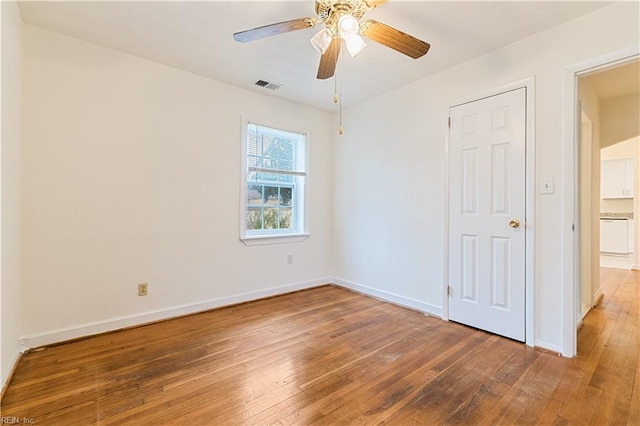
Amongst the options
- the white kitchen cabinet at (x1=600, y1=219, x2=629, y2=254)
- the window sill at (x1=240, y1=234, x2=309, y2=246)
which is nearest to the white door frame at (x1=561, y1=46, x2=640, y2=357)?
the window sill at (x1=240, y1=234, x2=309, y2=246)

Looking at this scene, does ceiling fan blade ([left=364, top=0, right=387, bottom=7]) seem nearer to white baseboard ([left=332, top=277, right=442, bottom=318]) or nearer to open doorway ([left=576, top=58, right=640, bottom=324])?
open doorway ([left=576, top=58, right=640, bottom=324])

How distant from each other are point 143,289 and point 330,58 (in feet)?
8.68

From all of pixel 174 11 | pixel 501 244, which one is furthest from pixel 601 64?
pixel 174 11

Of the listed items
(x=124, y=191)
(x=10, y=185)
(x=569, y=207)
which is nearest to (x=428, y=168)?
(x=569, y=207)

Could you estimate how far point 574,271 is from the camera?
2.19 meters

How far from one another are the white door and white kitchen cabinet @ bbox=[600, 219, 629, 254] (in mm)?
5855

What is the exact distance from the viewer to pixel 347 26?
170cm

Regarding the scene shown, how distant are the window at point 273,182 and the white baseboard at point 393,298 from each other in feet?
3.18

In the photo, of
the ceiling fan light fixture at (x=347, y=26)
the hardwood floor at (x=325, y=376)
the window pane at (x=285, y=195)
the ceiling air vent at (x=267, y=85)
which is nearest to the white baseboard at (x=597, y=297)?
the hardwood floor at (x=325, y=376)

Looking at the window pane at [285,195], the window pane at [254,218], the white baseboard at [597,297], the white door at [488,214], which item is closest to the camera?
the white door at [488,214]

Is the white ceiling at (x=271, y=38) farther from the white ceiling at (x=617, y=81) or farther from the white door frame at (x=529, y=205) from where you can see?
the white ceiling at (x=617, y=81)

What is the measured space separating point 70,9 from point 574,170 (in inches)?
153

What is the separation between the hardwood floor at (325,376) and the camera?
61.1 inches

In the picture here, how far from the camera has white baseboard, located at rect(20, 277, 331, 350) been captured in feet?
7.51
